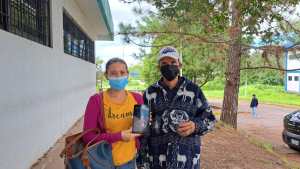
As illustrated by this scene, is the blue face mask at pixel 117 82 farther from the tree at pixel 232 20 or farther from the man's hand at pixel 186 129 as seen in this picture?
the tree at pixel 232 20

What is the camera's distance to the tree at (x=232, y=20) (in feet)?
23.5

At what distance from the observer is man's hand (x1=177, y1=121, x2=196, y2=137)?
283 cm

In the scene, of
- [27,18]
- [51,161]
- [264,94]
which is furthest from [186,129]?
[264,94]

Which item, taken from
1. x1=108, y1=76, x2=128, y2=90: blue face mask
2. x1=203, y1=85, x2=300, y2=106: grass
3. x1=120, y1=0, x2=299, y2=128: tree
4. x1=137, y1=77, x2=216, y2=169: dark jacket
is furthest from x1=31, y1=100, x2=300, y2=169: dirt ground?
x1=203, y1=85, x2=300, y2=106: grass

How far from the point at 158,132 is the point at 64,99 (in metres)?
6.93

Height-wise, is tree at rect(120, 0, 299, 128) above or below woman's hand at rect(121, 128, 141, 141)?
above

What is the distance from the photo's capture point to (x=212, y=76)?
32.2 m

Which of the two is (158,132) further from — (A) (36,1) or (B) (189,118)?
(A) (36,1)

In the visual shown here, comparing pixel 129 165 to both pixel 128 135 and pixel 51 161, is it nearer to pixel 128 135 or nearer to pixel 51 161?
pixel 128 135

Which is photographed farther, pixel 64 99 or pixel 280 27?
pixel 280 27

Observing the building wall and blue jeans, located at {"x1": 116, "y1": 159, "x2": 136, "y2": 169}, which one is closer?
blue jeans, located at {"x1": 116, "y1": 159, "x2": 136, "y2": 169}

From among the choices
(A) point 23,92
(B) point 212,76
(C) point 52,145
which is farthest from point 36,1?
(B) point 212,76

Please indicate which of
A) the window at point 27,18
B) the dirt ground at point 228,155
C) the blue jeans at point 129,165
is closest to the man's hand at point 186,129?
the blue jeans at point 129,165

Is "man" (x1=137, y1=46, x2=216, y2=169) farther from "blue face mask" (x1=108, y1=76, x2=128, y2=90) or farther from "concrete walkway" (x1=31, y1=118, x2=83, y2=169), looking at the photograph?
"concrete walkway" (x1=31, y1=118, x2=83, y2=169)
